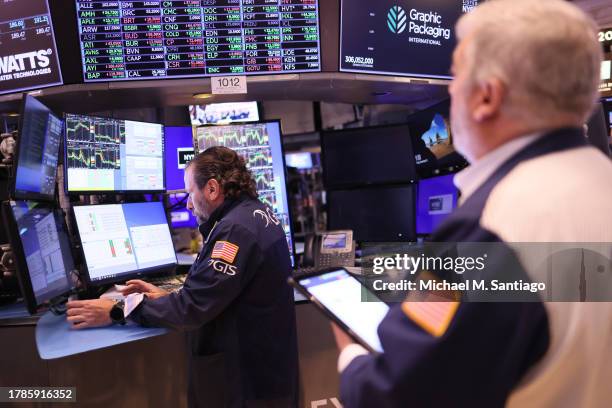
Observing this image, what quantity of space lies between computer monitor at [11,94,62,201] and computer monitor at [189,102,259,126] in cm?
269

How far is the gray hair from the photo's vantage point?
0.77m

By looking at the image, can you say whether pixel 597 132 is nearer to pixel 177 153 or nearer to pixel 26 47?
pixel 177 153

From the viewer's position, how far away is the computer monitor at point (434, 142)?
307 cm

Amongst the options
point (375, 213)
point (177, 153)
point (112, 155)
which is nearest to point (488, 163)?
point (112, 155)

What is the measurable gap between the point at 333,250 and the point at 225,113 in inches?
109

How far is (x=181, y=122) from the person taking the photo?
5051 millimetres

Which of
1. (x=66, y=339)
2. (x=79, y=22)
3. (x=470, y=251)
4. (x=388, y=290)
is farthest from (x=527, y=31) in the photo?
(x=79, y=22)

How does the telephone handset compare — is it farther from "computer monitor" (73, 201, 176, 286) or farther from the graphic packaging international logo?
the graphic packaging international logo

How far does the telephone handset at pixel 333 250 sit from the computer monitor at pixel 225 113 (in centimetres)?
243

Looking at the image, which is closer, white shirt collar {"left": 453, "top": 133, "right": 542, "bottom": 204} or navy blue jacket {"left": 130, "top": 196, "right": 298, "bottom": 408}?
white shirt collar {"left": 453, "top": 133, "right": 542, "bottom": 204}

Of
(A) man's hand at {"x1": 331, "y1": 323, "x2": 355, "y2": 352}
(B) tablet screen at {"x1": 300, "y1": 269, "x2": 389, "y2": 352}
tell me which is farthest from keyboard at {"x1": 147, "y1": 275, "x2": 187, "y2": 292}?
(A) man's hand at {"x1": 331, "y1": 323, "x2": 355, "y2": 352}

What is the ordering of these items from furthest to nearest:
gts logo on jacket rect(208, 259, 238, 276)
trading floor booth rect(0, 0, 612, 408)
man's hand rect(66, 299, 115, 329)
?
trading floor booth rect(0, 0, 612, 408), man's hand rect(66, 299, 115, 329), gts logo on jacket rect(208, 259, 238, 276)

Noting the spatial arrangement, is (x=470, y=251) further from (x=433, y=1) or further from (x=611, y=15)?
(x=611, y=15)

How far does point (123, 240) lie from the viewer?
2.58m
